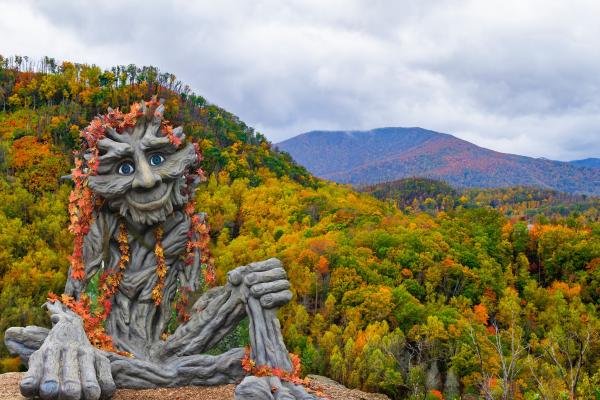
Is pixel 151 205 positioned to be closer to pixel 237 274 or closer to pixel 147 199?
pixel 147 199

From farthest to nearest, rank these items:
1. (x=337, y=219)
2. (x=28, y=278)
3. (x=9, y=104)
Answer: (x=9, y=104) < (x=337, y=219) < (x=28, y=278)

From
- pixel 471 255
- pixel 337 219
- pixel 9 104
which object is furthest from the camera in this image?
pixel 9 104

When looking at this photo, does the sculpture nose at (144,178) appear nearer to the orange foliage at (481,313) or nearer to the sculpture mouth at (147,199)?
the sculpture mouth at (147,199)

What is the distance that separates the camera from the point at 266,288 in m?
6.45

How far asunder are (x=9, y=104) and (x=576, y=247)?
49.1 metres

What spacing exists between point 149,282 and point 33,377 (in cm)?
224

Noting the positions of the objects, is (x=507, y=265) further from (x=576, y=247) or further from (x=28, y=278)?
(x=28, y=278)

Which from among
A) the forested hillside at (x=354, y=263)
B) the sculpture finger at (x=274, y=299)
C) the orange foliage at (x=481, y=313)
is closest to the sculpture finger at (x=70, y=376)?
the sculpture finger at (x=274, y=299)

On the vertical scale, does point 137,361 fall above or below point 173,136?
below

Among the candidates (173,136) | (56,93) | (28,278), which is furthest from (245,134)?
(173,136)

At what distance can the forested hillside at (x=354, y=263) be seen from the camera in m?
26.3

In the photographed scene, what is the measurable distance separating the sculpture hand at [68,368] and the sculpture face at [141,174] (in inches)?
58.9

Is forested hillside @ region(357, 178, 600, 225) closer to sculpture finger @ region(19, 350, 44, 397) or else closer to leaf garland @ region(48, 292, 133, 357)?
leaf garland @ region(48, 292, 133, 357)

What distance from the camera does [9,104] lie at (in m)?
53.6
